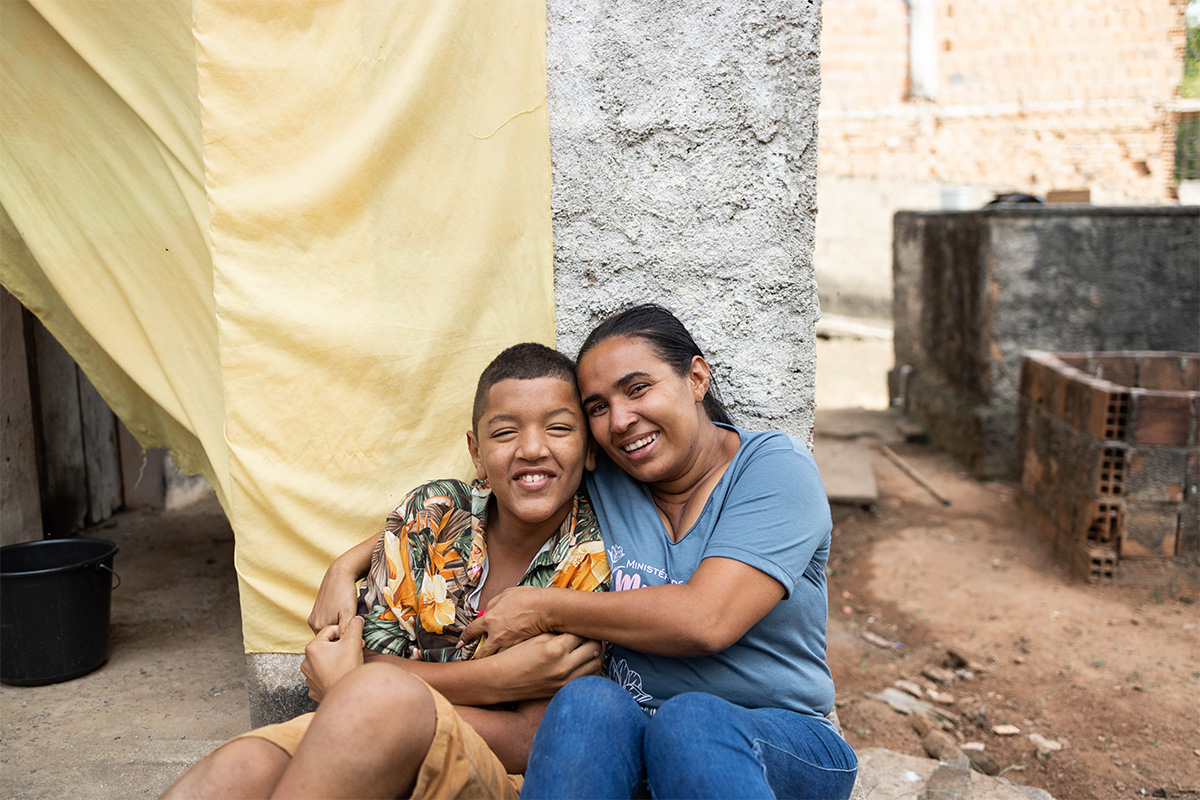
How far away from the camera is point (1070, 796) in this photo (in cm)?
309

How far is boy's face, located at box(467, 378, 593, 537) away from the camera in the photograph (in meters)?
1.90

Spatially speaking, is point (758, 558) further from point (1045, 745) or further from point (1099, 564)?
point (1099, 564)

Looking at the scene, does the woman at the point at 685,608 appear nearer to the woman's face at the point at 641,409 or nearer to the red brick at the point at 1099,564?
the woman's face at the point at 641,409

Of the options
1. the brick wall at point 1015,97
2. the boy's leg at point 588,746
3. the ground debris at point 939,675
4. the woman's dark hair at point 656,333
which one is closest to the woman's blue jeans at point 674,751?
the boy's leg at point 588,746

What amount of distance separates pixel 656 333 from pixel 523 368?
0.30m

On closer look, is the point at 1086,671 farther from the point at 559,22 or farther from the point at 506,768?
the point at 559,22

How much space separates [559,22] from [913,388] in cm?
724

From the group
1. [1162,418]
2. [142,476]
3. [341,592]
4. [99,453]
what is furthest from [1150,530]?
[99,453]

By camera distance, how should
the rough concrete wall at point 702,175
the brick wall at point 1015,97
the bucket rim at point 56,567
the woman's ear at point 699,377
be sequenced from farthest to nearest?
the brick wall at point 1015,97, the bucket rim at point 56,567, the rough concrete wall at point 702,175, the woman's ear at point 699,377

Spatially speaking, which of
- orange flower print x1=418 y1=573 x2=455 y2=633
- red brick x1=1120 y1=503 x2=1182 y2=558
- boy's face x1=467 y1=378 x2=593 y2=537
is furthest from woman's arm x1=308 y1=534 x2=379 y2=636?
red brick x1=1120 y1=503 x2=1182 y2=558

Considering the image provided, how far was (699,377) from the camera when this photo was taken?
6.73ft

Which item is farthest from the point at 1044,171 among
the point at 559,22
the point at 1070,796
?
the point at 559,22

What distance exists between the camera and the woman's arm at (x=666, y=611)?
1.69 m

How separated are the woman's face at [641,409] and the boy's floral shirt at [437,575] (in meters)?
0.21
